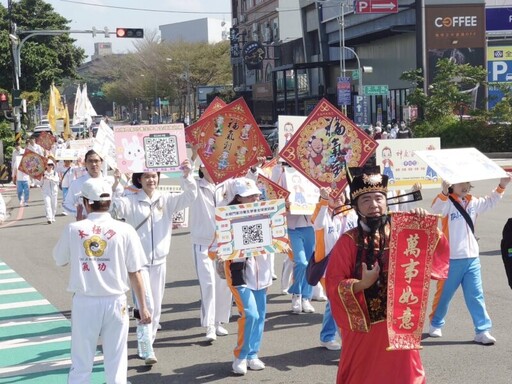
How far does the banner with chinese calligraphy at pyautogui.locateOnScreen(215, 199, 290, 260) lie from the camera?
766 cm

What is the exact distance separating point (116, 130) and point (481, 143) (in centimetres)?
3053

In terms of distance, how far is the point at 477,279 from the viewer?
27.3 feet

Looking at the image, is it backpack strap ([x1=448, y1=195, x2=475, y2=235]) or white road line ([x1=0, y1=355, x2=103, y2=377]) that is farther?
backpack strap ([x1=448, y1=195, x2=475, y2=235])

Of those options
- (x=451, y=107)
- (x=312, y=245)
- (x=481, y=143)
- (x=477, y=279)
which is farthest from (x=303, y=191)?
(x=451, y=107)

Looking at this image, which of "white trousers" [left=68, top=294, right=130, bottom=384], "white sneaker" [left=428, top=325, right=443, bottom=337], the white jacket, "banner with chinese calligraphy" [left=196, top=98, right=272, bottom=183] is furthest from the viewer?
"banner with chinese calligraphy" [left=196, top=98, right=272, bottom=183]

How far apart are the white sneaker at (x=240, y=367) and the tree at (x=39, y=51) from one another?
47.5 metres

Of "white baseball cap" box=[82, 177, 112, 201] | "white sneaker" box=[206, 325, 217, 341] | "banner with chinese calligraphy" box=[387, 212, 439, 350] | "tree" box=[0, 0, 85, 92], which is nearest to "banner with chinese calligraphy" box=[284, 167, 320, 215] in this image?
"white sneaker" box=[206, 325, 217, 341]

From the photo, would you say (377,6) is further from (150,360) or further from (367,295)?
(367,295)

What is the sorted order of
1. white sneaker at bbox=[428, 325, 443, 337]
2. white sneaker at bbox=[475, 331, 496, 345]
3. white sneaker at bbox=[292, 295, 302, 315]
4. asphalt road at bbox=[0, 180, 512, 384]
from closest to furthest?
1. asphalt road at bbox=[0, 180, 512, 384]
2. white sneaker at bbox=[475, 331, 496, 345]
3. white sneaker at bbox=[428, 325, 443, 337]
4. white sneaker at bbox=[292, 295, 302, 315]

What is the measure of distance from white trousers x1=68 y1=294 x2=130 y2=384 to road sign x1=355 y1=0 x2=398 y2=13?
144 feet

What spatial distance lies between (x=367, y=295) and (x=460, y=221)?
380cm

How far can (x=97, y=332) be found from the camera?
6043mm

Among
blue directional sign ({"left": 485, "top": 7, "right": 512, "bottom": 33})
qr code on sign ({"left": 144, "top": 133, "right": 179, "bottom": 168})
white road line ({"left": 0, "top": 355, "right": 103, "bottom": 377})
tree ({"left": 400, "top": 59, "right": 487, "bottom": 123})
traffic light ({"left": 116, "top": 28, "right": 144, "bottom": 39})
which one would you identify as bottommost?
white road line ({"left": 0, "top": 355, "right": 103, "bottom": 377})

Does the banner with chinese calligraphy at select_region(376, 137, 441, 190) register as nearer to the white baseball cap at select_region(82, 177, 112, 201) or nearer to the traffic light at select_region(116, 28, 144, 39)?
the white baseball cap at select_region(82, 177, 112, 201)
